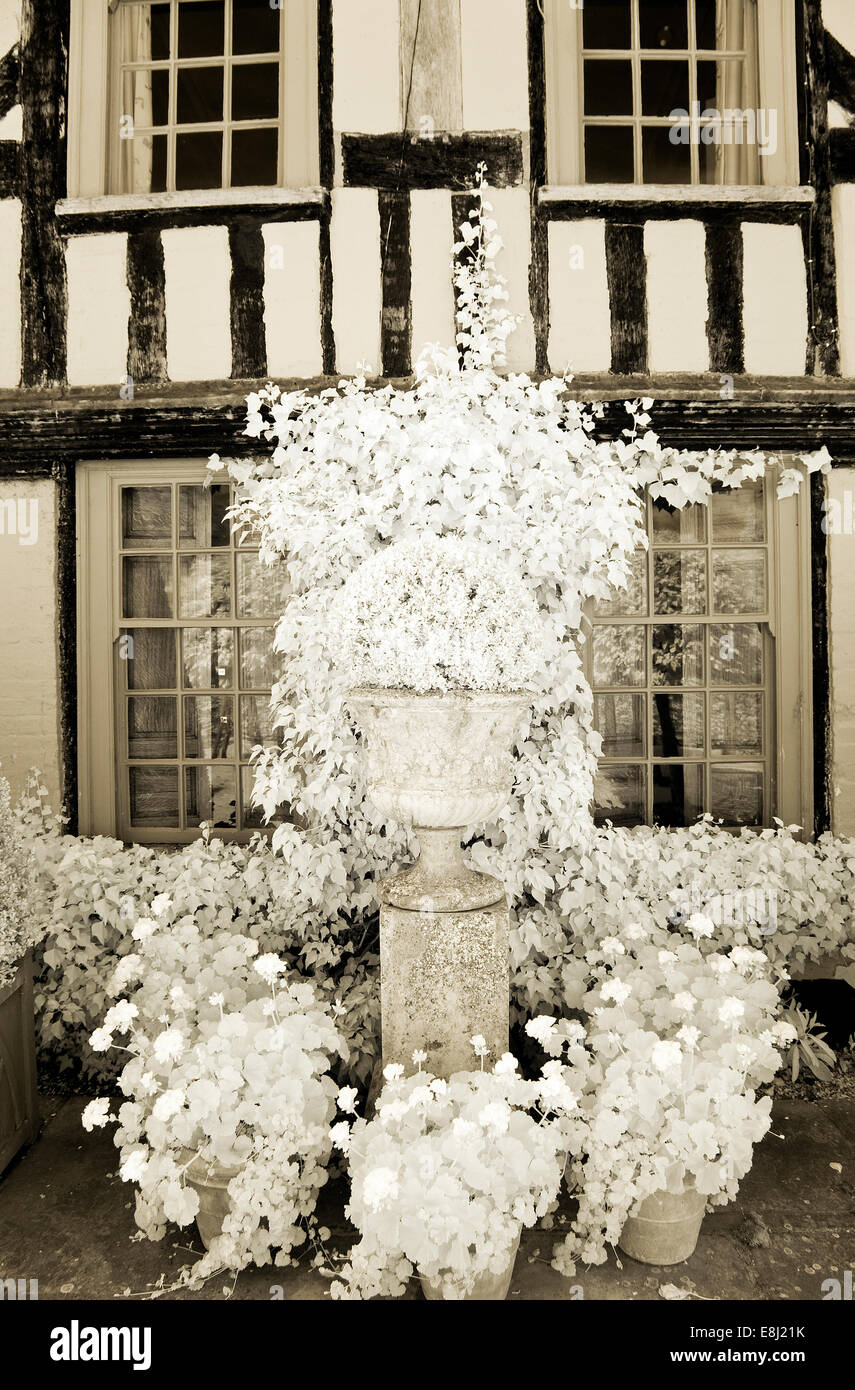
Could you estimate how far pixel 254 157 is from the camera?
6273 mm

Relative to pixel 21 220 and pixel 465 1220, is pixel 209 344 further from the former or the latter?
pixel 465 1220

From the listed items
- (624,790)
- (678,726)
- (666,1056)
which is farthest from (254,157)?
(666,1056)

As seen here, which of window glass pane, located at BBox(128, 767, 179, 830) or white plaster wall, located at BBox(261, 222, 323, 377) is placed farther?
window glass pane, located at BBox(128, 767, 179, 830)

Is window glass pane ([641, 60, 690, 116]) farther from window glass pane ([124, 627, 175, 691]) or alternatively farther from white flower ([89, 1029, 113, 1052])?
white flower ([89, 1029, 113, 1052])

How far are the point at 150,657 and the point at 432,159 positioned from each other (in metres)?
3.00

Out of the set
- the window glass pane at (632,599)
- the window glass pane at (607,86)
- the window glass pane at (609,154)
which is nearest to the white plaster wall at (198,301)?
the window glass pane at (632,599)

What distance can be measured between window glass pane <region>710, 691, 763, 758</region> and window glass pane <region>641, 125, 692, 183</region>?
192 inches

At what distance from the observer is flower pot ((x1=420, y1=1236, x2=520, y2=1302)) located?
212 cm

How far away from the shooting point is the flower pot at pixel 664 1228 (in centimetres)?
231

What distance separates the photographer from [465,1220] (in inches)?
78.1

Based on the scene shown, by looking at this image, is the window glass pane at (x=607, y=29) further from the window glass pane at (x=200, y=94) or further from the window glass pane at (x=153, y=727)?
the window glass pane at (x=153, y=727)

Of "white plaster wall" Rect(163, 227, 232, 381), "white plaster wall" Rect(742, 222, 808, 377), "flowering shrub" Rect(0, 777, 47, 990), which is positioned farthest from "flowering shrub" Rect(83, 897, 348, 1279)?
"white plaster wall" Rect(742, 222, 808, 377)

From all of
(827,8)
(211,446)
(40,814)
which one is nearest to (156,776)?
(40,814)

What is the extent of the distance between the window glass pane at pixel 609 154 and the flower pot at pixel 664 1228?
788 cm
